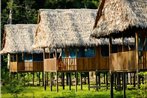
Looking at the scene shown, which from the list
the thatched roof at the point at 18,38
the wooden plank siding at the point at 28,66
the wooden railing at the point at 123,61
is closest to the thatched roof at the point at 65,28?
the wooden plank siding at the point at 28,66

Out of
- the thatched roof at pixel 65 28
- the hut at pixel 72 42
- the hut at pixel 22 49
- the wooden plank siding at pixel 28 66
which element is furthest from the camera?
the hut at pixel 22 49

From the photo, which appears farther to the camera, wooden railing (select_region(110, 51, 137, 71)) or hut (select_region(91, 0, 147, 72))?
wooden railing (select_region(110, 51, 137, 71))

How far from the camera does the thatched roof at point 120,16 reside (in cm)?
1888

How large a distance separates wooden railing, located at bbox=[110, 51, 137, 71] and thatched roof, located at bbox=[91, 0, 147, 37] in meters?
1.11

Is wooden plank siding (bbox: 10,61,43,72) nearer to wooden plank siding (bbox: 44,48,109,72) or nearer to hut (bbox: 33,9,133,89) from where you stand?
hut (bbox: 33,9,133,89)

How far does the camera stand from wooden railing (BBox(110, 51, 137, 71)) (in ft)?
62.7

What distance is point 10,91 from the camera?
24.5 m

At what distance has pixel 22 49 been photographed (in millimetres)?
38406

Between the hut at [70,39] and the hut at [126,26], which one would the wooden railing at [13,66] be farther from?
the hut at [126,26]

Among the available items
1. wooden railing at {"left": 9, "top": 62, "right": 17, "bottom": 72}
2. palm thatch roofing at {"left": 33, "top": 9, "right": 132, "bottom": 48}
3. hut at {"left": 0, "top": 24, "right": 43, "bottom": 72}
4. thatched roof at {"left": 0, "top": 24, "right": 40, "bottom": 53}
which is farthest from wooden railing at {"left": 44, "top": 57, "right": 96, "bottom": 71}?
wooden railing at {"left": 9, "top": 62, "right": 17, "bottom": 72}

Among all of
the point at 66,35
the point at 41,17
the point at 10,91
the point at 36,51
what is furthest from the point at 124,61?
the point at 36,51

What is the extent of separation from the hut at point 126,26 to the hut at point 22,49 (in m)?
16.3

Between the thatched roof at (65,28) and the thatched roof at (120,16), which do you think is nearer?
the thatched roof at (120,16)

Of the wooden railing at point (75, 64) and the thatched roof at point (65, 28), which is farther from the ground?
the thatched roof at point (65, 28)
